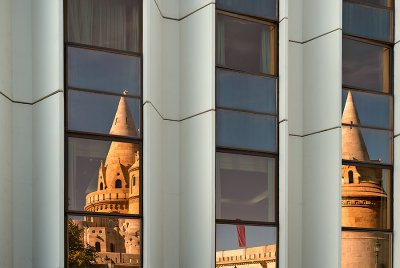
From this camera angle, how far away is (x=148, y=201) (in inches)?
478

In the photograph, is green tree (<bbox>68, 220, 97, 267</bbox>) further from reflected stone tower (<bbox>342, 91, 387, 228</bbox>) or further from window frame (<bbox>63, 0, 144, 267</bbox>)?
reflected stone tower (<bbox>342, 91, 387, 228</bbox>)

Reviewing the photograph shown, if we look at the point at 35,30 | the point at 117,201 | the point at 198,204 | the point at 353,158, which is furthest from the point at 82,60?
the point at 353,158

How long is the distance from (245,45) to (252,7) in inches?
31.9

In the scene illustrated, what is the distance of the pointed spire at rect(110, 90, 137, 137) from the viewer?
12273mm

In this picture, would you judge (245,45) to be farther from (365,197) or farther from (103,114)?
(365,197)

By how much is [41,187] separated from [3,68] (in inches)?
83.5

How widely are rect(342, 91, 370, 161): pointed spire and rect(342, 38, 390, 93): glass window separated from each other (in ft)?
1.60

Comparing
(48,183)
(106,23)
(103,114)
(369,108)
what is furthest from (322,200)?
(48,183)

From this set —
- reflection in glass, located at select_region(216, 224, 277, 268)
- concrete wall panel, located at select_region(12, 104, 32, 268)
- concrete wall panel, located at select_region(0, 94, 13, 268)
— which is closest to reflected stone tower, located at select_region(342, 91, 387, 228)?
reflection in glass, located at select_region(216, 224, 277, 268)

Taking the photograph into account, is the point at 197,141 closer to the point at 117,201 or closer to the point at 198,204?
the point at 198,204

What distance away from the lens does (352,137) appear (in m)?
14.7

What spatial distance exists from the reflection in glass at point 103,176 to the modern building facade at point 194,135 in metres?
0.03

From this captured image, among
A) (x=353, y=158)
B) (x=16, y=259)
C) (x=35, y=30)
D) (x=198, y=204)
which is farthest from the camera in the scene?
(x=353, y=158)

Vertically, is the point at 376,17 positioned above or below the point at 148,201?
above
